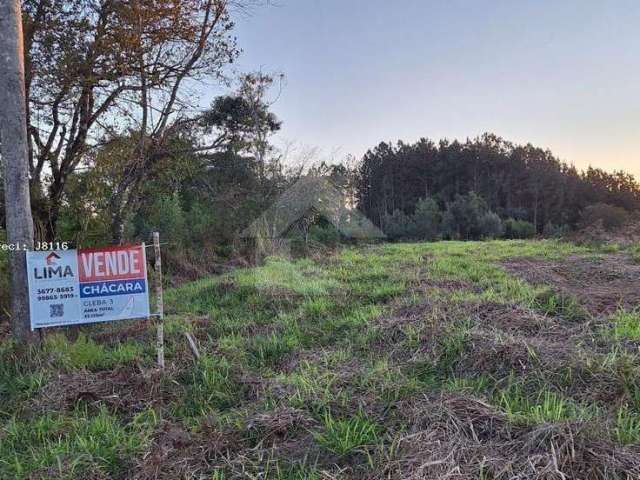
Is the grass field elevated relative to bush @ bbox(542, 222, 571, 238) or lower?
lower

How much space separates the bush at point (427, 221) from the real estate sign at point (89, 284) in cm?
2371

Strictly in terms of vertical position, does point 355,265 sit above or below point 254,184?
below

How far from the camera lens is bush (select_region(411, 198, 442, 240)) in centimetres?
2712

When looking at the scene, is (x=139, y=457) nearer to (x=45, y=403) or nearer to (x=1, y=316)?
(x=45, y=403)

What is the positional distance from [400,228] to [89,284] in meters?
25.2

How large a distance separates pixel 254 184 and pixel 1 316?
31.1ft

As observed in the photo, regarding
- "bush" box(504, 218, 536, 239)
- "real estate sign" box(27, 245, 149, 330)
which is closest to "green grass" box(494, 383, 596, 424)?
"real estate sign" box(27, 245, 149, 330)

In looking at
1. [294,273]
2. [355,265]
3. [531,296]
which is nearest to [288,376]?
[531,296]

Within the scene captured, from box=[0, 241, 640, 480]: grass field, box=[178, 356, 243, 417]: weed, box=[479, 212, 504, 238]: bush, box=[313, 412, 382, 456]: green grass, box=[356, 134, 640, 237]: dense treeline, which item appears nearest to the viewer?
box=[0, 241, 640, 480]: grass field

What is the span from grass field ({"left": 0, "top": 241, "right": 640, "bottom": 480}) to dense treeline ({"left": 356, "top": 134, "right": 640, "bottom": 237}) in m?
27.6

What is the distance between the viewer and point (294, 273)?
8.43 m

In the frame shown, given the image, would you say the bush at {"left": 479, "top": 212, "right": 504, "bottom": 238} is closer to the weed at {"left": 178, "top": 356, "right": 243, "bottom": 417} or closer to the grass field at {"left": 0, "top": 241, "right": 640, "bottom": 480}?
the grass field at {"left": 0, "top": 241, "right": 640, "bottom": 480}

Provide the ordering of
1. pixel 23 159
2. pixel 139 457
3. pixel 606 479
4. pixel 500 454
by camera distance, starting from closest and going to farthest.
→ 1. pixel 606 479
2. pixel 500 454
3. pixel 139 457
4. pixel 23 159

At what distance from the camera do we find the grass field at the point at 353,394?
6.96 feet
